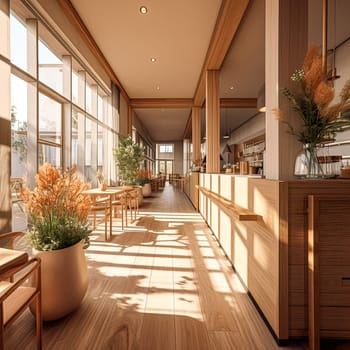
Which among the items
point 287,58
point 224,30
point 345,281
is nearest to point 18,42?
point 224,30

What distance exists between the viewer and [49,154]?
4.12m

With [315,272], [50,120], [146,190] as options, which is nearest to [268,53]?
[315,272]

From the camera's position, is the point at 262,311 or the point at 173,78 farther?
the point at 173,78

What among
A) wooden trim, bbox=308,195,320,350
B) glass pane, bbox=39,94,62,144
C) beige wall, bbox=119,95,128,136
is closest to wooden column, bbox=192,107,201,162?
beige wall, bbox=119,95,128,136

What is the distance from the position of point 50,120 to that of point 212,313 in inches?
157

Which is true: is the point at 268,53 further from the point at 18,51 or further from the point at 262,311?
the point at 18,51

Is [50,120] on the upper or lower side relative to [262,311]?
upper

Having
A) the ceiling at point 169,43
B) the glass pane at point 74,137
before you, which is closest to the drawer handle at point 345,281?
the ceiling at point 169,43

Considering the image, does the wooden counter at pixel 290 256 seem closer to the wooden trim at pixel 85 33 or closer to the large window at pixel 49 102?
the large window at pixel 49 102

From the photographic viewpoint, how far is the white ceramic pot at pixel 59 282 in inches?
67.1

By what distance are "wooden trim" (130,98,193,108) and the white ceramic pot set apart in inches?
316

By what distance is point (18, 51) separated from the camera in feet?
10.5

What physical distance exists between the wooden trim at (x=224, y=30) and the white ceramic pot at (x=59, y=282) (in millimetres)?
3910

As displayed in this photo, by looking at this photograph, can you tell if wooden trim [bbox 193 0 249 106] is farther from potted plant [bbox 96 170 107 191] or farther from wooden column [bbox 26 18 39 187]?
potted plant [bbox 96 170 107 191]
